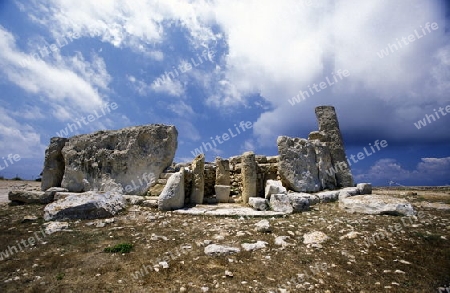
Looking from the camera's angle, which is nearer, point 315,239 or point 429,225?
point 315,239

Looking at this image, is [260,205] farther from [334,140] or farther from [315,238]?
[334,140]

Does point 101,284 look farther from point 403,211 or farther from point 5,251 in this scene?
point 403,211

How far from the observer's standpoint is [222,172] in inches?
397

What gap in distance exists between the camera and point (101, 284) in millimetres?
3316

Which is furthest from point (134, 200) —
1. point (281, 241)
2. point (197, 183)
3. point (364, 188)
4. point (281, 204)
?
point (364, 188)

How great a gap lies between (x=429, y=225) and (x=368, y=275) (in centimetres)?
358

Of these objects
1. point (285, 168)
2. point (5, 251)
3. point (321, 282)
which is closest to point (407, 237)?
point (321, 282)

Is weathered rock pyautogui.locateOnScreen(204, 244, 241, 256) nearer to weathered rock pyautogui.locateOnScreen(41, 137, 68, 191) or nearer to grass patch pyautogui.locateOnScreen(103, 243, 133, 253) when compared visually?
grass patch pyautogui.locateOnScreen(103, 243, 133, 253)

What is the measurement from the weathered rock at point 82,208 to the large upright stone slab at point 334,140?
9.30m

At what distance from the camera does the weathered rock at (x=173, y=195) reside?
8.01 metres

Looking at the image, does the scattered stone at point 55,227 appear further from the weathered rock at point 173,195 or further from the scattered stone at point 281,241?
the scattered stone at point 281,241

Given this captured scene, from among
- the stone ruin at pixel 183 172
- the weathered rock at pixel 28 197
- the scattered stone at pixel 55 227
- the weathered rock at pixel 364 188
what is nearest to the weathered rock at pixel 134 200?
the stone ruin at pixel 183 172

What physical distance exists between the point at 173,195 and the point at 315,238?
15.8ft

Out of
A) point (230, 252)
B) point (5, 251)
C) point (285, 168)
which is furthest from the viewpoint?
point (285, 168)
